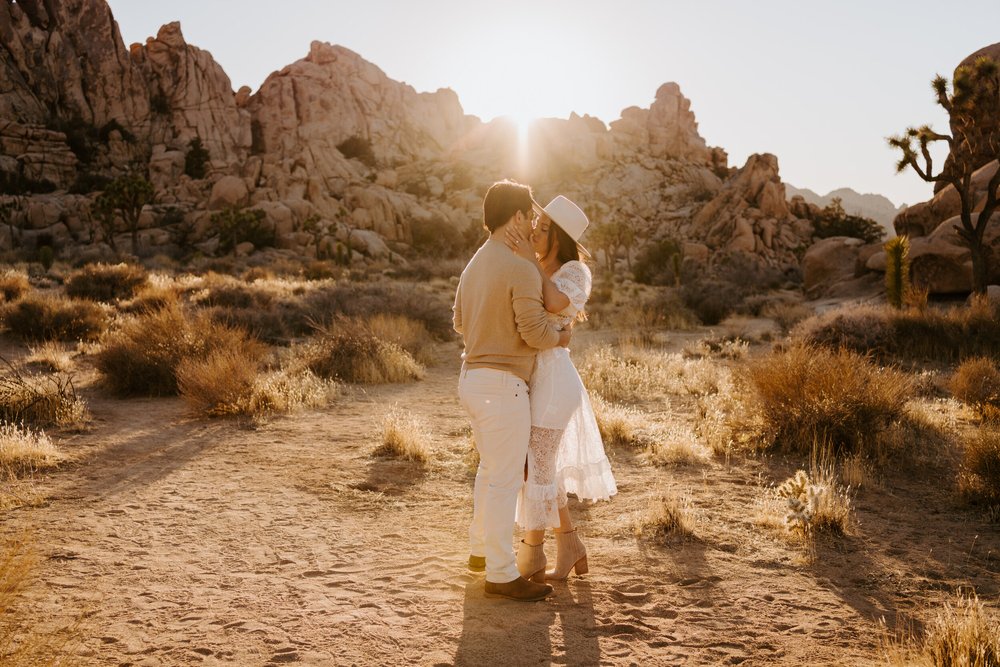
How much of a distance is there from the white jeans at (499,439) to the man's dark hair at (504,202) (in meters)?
0.84

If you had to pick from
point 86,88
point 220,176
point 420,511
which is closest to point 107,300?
point 420,511

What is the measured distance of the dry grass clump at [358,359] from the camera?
39.7 feet

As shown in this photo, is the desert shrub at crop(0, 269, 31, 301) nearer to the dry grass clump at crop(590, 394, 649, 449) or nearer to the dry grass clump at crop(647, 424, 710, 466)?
the dry grass clump at crop(590, 394, 649, 449)

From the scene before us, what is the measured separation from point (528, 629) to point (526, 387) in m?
1.32

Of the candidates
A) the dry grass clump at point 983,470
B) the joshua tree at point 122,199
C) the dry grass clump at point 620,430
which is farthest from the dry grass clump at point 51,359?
the joshua tree at point 122,199

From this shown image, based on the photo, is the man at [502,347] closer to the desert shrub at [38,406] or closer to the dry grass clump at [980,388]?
the desert shrub at [38,406]

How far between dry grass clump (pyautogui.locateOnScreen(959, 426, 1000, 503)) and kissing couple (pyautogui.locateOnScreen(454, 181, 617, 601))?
3.47 meters

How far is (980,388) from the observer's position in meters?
9.17

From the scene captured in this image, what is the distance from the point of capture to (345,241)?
5241 centimetres

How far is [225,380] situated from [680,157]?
76.8 metres

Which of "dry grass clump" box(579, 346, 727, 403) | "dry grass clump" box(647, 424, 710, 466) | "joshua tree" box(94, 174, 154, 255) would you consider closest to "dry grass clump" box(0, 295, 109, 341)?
"dry grass clump" box(579, 346, 727, 403)

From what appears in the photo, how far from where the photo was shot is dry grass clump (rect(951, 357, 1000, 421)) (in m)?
8.37

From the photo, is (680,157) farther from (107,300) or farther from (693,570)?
(693,570)

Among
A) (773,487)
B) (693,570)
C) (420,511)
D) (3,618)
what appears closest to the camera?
(3,618)
